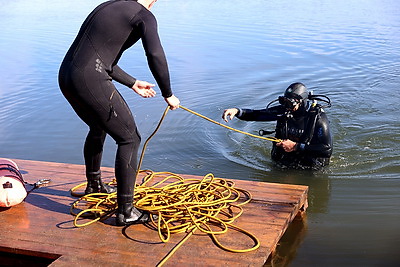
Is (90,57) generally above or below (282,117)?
below

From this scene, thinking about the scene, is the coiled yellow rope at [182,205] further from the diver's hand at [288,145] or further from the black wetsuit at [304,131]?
the black wetsuit at [304,131]

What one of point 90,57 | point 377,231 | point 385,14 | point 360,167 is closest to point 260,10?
point 385,14

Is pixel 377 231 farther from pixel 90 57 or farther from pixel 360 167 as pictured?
pixel 90 57

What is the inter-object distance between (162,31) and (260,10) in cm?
540

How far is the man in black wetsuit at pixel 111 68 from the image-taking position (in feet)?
11.7

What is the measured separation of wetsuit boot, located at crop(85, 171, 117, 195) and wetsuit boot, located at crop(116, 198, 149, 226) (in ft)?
1.88

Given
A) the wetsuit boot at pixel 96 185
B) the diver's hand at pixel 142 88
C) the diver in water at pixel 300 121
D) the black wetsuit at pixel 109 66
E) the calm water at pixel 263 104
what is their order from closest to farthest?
the black wetsuit at pixel 109 66
the diver's hand at pixel 142 88
the wetsuit boot at pixel 96 185
the calm water at pixel 263 104
the diver in water at pixel 300 121

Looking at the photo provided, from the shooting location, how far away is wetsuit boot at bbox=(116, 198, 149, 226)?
13.1 ft

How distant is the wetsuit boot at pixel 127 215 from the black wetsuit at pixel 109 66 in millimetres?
218

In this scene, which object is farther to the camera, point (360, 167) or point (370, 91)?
point (370, 91)

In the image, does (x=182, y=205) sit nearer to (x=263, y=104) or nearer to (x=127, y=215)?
(x=127, y=215)

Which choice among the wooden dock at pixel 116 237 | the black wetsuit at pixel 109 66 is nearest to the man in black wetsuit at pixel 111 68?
the black wetsuit at pixel 109 66

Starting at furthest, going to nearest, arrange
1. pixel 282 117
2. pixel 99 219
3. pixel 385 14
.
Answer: pixel 385 14
pixel 282 117
pixel 99 219

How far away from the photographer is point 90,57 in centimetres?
364
